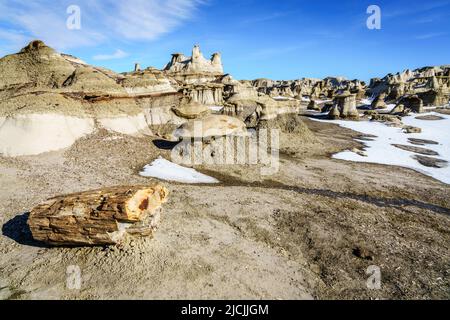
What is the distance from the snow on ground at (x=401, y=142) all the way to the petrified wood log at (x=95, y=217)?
18.7 meters

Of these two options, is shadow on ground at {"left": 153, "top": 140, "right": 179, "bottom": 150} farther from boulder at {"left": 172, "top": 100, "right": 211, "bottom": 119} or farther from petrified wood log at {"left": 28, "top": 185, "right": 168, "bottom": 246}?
petrified wood log at {"left": 28, "top": 185, "right": 168, "bottom": 246}

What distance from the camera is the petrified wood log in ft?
23.2

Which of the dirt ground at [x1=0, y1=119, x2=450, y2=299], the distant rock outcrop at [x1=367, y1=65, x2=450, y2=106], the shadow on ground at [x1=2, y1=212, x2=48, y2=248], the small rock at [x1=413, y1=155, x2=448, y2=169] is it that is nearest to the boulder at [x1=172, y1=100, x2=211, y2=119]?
the dirt ground at [x1=0, y1=119, x2=450, y2=299]

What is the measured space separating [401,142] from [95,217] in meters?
32.1

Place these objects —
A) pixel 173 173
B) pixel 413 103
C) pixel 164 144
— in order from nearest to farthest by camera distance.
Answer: pixel 173 173, pixel 164 144, pixel 413 103

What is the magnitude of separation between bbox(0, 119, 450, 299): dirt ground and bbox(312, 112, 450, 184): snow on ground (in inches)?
196

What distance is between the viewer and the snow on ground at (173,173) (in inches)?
576

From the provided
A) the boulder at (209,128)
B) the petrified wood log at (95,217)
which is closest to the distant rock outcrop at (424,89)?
the boulder at (209,128)

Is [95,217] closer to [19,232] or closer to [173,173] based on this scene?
[19,232]

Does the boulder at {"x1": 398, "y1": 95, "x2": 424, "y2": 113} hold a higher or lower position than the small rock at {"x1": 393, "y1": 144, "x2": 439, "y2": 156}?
higher

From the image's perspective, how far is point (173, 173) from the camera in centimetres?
1536

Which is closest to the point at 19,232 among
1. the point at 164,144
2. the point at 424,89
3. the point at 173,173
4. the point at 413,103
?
the point at 173,173

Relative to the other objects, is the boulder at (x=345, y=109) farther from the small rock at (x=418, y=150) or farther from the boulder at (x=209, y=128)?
the boulder at (x=209, y=128)
